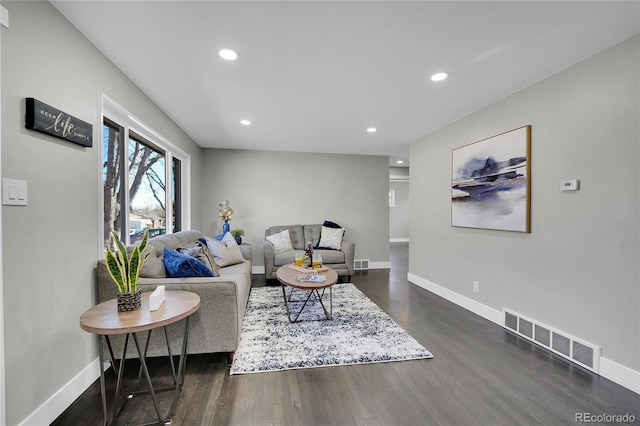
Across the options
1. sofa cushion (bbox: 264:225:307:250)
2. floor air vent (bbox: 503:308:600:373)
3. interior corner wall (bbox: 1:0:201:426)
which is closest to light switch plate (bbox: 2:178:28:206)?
interior corner wall (bbox: 1:0:201:426)

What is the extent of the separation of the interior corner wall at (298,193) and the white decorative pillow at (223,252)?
1.66 m

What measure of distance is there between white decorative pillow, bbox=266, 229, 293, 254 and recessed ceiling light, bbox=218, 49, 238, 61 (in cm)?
309

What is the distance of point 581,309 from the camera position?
2098 millimetres

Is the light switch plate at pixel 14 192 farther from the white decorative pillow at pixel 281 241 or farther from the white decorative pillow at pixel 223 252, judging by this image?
the white decorative pillow at pixel 281 241


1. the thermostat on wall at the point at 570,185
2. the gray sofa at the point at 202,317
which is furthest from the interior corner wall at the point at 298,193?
the thermostat on wall at the point at 570,185

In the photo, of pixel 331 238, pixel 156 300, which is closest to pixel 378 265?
pixel 331 238

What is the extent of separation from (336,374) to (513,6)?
104 inches

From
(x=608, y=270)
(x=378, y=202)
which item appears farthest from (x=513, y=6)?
(x=378, y=202)

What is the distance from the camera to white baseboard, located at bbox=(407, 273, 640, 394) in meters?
1.80

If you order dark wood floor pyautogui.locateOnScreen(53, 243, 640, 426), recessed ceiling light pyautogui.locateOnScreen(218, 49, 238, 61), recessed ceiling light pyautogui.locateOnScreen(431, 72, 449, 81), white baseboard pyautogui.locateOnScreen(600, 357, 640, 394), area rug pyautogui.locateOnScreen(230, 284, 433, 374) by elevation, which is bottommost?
dark wood floor pyautogui.locateOnScreen(53, 243, 640, 426)

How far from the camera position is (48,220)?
1519mm

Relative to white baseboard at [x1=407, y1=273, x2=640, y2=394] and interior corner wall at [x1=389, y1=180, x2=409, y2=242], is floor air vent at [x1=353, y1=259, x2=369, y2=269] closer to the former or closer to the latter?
white baseboard at [x1=407, y1=273, x2=640, y2=394]

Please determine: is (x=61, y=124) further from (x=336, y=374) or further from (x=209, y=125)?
(x=336, y=374)

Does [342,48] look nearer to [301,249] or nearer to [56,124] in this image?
[56,124]
